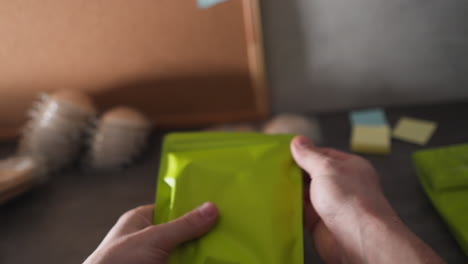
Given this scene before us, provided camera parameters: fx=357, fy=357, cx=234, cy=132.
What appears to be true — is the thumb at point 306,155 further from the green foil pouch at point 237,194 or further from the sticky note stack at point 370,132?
the sticky note stack at point 370,132

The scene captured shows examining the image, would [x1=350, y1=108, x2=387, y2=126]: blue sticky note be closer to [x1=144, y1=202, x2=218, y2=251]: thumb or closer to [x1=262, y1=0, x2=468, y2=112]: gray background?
[x1=262, y1=0, x2=468, y2=112]: gray background

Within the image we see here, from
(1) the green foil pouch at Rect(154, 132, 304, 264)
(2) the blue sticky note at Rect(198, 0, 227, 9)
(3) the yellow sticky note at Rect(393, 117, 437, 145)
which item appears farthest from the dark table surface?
(2) the blue sticky note at Rect(198, 0, 227, 9)

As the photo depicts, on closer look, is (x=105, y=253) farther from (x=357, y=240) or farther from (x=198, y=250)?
(x=357, y=240)

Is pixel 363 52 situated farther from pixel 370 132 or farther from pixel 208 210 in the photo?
pixel 208 210

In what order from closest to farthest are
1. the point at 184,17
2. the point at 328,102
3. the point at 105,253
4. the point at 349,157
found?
the point at 105,253
the point at 349,157
the point at 184,17
the point at 328,102

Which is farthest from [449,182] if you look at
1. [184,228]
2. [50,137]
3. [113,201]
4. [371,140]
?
[50,137]

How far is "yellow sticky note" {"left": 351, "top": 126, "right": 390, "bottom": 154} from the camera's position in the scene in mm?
654

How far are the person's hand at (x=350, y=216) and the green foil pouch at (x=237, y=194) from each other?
3 cm

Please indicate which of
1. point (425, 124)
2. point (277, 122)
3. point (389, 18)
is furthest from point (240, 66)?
point (425, 124)

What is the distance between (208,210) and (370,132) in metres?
0.39

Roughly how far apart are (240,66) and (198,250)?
0.37m

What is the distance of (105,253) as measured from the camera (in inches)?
15.9

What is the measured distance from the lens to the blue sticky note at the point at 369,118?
0.70 meters

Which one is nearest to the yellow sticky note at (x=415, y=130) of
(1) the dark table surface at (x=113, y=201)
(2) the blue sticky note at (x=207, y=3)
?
(1) the dark table surface at (x=113, y=201)
